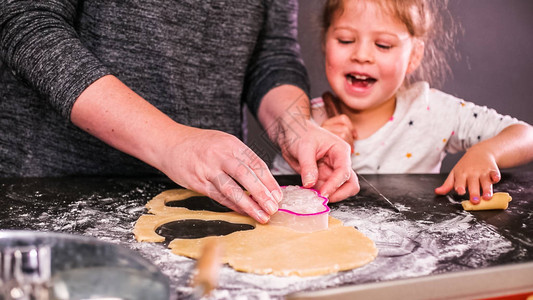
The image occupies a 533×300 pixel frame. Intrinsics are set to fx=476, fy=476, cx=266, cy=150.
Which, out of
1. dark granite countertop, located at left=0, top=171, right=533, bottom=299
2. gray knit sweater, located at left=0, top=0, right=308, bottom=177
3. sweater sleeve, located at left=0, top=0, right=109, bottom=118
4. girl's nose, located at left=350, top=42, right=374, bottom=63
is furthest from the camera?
girl's nose, located at left=350, top=42, right=374, bottom=63

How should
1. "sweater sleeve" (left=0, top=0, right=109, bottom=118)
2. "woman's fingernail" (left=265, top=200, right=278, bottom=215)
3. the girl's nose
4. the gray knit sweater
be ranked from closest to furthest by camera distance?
"woman's fingernail" (left=265, top=200, right=278, bottom=215)
"sweater sleeve" (left=0, top=0, right=109, bottom=118)
the gray knit sweater
the girl's nose

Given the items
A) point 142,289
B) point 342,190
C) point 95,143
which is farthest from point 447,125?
point 142,289

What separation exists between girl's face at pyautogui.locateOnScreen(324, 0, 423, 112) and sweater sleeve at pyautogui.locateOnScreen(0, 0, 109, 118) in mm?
782

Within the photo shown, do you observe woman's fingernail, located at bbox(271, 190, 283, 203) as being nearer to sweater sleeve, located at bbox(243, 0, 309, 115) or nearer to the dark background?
sweater sleeve, located at bbox(243, 0, 309, 115)

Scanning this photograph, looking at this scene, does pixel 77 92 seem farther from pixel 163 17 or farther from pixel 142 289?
pixel 142 289

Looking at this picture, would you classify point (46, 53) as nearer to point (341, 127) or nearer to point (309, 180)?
point (309, 180)

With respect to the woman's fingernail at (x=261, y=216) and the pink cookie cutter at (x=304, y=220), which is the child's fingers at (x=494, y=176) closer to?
the pink cookie cutter at (x=304, y=220)

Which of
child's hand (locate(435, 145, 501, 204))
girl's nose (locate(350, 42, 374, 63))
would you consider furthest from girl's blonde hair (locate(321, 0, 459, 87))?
child's hand (locate(435, 145, 501, 204))

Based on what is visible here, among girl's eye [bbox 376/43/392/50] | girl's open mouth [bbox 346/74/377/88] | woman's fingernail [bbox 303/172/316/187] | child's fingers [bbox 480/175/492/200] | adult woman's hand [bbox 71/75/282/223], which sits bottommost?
woman's fingernail [bbox 303/172/316/187]

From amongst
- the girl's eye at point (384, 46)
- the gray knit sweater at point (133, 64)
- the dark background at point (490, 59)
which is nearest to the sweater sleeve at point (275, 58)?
the gray knit sweater at point (133, 64)

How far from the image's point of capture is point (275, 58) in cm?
153

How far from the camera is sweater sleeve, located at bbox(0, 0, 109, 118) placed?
0.99 m

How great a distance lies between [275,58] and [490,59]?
1.52m

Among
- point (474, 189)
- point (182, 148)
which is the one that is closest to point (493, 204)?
point (474, 189)
